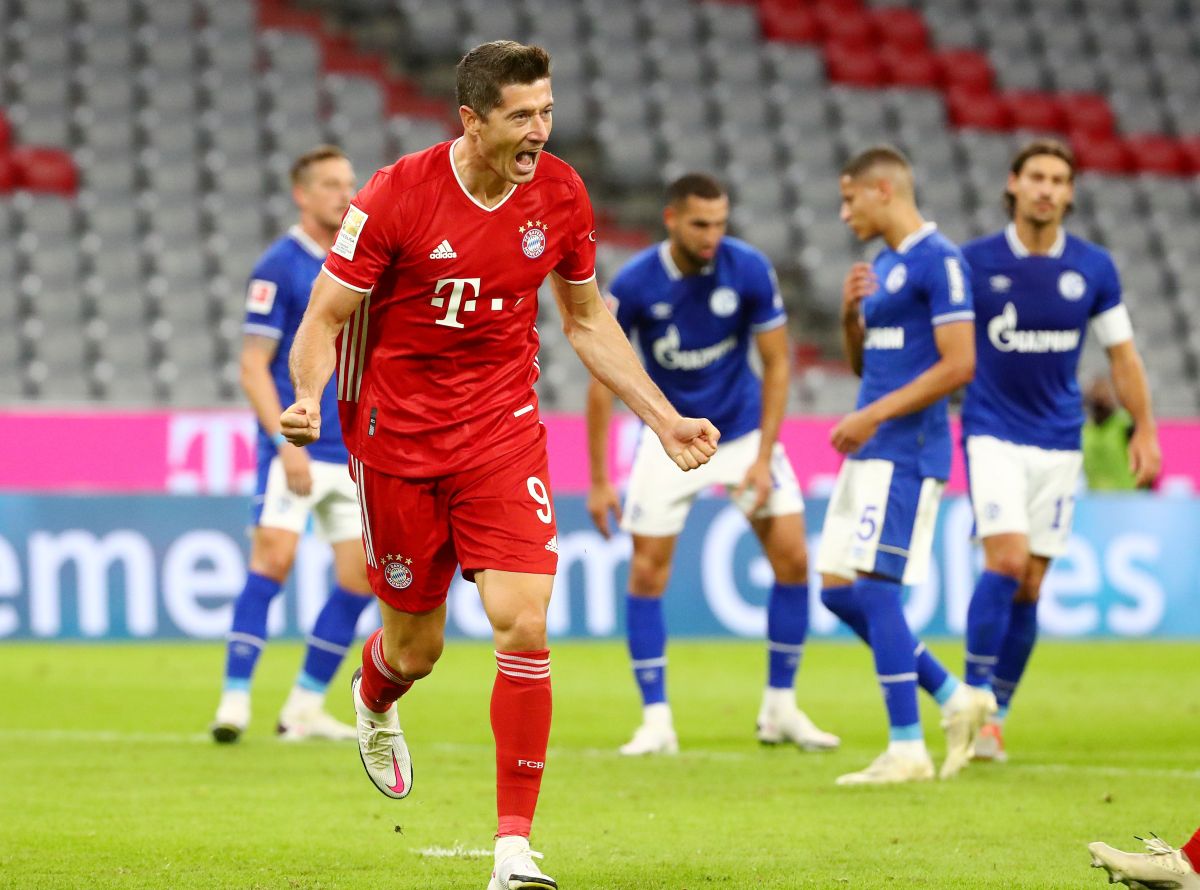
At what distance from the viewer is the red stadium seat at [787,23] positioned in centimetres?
2192


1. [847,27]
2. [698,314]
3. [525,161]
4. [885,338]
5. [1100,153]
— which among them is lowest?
[885,338]

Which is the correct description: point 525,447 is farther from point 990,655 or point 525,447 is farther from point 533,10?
point 533,10

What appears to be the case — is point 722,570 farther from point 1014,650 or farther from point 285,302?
point 285,302

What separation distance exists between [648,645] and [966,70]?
1593 centimetres

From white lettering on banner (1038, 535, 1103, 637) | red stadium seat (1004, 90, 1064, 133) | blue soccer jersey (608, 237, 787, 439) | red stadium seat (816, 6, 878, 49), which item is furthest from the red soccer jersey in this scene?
red stadium seat (1004, 90, 1064, 133)

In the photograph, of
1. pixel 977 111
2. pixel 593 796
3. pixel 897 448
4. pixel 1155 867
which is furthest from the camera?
pixel 977 111

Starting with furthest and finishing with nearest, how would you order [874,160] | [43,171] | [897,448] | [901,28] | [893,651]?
1. [901,28]
2. [43,171]
3. [874,160]
4. [897,448]
5. [893,651]

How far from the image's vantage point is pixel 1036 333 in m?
7.78

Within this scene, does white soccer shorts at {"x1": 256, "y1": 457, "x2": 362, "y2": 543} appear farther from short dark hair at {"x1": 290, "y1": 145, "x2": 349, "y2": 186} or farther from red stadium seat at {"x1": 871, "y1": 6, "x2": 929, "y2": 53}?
red stadium seat at {"x1": 871, "y1": 6, "x2": 929, "y2": 53}

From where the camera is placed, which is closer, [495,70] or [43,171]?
[495,70]

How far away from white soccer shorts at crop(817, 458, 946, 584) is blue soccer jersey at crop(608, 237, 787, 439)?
121cm

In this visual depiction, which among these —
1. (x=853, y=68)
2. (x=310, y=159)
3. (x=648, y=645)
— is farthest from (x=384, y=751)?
(x=853, y=68)

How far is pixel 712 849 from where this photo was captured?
5422mm

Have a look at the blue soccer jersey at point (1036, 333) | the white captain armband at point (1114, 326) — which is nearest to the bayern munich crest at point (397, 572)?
the blue soccer jersey at point (1036, 333)
